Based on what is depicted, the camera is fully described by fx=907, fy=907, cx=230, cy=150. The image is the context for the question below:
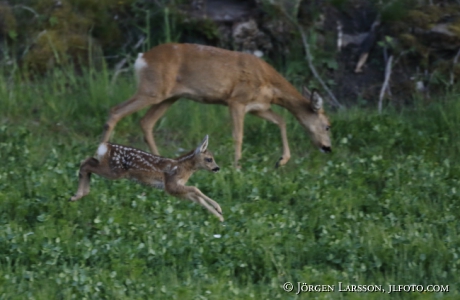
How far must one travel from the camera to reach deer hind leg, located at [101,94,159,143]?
10500 millimetres

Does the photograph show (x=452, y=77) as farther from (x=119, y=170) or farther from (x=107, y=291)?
(x=107, y=291)

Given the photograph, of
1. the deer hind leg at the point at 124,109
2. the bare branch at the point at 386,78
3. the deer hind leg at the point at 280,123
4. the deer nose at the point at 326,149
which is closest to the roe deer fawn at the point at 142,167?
the deer hind leg at the point at 280,123

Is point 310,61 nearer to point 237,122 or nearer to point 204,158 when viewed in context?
point 237,122

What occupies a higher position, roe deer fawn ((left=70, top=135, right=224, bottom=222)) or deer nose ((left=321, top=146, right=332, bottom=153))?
roe deer fawn ((left=70, top=135, right=224, bottom=222))

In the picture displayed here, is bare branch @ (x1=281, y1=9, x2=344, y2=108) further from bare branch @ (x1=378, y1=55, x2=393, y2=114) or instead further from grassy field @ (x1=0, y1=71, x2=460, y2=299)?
grassy field @ (x1=0, y1=71, x2=460, y2=299)

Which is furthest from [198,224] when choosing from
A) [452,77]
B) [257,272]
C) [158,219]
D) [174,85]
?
[452,77]

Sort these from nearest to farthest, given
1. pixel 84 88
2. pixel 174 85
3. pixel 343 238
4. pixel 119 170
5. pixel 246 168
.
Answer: pixel 343 238 → pixel 119 170 → pixel 246 168 → pixel 174 85 → pixel 84 88

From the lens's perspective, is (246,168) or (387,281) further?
(246,168)

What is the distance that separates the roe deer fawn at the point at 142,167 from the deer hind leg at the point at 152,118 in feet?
8.09

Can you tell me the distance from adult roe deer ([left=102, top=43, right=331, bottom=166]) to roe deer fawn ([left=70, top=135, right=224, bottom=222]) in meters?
2.17

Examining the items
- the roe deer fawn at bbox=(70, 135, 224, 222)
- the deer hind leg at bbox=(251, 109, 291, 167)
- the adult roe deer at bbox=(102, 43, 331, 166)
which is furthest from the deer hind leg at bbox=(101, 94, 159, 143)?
the roe deer fawn at bbox=(70, 135, 224, 222)

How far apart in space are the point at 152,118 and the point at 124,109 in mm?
411

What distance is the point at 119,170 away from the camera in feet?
26.3

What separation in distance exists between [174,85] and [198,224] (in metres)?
3.40
